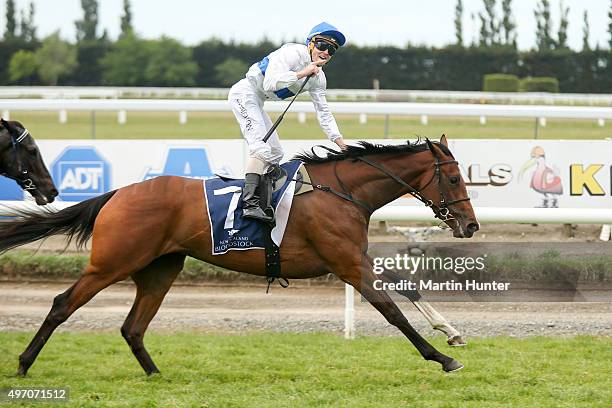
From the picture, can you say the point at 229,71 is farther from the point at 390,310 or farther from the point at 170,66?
the point at 390,310

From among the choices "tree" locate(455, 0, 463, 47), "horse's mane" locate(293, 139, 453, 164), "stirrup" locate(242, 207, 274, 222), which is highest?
"tree" locate(455, 0, 463, 47)

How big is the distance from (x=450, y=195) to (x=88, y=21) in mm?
58237

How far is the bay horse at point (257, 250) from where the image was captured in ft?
19.7

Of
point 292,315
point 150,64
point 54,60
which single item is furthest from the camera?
point 54,60

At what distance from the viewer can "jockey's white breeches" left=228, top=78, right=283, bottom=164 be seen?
6246 mm

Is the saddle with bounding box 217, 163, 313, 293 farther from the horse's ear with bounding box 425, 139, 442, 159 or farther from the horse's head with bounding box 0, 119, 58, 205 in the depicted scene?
the horse's head with bounding box 0, 119, 58, 205

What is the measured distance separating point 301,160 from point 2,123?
2332 millimetres

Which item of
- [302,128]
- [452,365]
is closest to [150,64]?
[302,128]

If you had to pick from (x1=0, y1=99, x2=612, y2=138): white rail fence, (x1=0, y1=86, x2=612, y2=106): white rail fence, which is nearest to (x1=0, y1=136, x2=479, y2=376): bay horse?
(x1=0, y1=99, x2=612, y2=138): white rail fence

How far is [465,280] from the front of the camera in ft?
23.1

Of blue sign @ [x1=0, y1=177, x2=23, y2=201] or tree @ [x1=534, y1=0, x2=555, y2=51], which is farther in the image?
tree @ [x1=534, y1=0, x2=555, y2=51]

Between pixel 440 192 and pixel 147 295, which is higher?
pixel 440 192

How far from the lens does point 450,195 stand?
618 cm

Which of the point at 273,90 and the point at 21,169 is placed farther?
the point at 21,169
